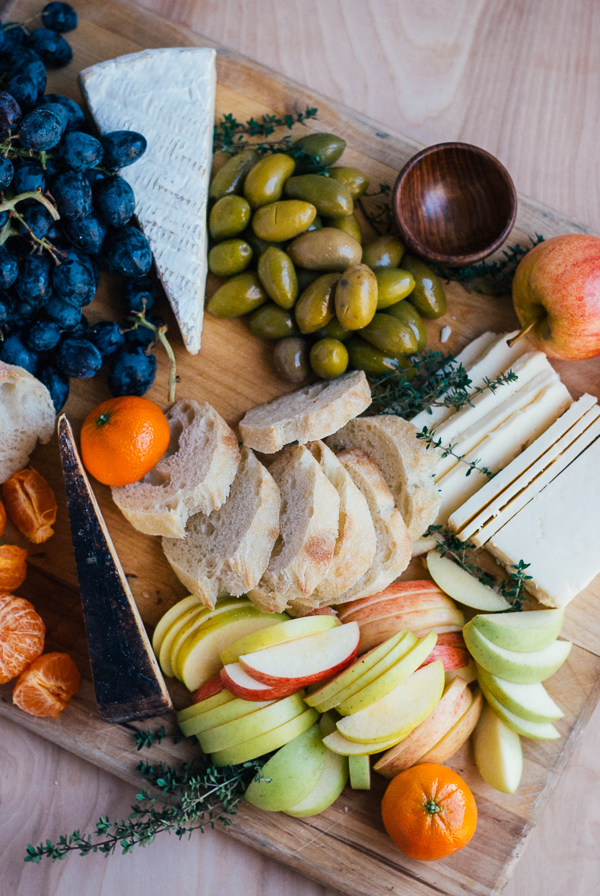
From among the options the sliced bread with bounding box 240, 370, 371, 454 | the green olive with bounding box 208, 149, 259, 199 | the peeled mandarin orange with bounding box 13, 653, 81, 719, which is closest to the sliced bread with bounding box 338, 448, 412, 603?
the sliced bread with bounding box 240, 370, 371, 454

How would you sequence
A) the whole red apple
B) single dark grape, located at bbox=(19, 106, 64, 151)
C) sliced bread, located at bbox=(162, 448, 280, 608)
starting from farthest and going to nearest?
1. the whole red apple
2. sliced bread, located at bbox=(162, 448, 280, 608)
3. single dark grape, located at bbox=(19, 106, 64, 151)

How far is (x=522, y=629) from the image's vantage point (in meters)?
1.77

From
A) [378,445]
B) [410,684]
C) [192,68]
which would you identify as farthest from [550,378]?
[192,68]

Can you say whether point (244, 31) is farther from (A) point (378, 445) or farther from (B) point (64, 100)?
(A) point (378, 445)

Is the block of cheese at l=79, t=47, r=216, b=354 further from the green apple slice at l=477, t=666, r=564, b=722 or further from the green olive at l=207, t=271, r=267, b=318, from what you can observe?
the green apple slice at l=477, t=666, r=564, b=722

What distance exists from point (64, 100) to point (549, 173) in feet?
5.07

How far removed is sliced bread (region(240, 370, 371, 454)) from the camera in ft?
5.73

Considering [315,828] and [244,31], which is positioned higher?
[244,31]

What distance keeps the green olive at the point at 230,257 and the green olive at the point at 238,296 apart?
3cm

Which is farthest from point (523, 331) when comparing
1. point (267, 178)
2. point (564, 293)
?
point (267, 178)

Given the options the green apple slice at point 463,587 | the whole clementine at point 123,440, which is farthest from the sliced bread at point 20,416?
the green apple slice at point 463,587

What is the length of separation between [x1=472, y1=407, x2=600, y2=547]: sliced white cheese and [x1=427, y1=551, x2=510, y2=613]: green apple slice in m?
0.10

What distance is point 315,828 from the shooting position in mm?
1808

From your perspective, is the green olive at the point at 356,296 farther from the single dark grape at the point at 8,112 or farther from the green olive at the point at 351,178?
the single dark grape at the point at 8,112
